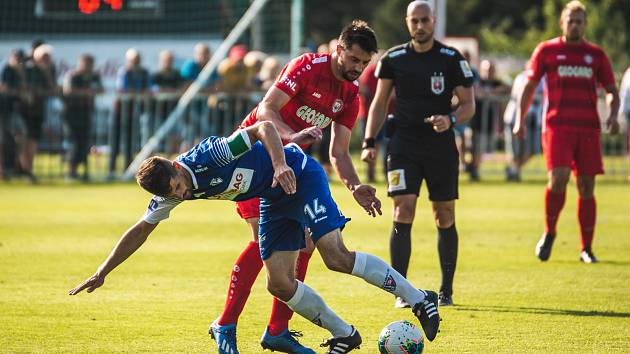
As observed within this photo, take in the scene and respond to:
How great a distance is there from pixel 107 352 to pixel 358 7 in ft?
160

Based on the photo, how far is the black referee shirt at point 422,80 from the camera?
9.42 meters

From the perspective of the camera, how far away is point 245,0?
28.2m

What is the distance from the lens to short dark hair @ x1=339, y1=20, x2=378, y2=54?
7.62m

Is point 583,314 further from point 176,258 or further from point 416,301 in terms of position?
point 176,258

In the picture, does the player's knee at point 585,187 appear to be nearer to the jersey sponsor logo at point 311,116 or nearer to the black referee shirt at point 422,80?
the black referee shirt at point 422,80

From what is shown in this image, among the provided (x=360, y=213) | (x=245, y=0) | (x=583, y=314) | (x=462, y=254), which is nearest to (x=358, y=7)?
(x=245, y=0)

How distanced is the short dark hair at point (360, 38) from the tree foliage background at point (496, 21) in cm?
3008

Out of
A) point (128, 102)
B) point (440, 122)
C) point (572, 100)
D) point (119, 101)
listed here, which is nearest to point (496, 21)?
point (128, 102)

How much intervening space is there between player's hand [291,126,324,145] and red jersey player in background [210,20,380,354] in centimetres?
2

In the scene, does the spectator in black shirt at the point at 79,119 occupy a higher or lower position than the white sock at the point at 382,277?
lower

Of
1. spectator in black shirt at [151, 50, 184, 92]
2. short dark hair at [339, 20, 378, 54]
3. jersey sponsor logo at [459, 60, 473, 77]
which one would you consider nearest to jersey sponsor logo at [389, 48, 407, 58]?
jersey sponsor logo at [459, 60, 473, 77]

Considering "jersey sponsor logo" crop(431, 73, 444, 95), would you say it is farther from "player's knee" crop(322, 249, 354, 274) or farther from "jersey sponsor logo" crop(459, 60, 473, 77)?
"player's knee" crop(322, 249, 354, 274)

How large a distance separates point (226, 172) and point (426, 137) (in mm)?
2908

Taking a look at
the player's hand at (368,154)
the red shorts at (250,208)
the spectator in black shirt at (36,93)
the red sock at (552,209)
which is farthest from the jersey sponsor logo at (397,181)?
the spectator in black shirt at (36,93)
